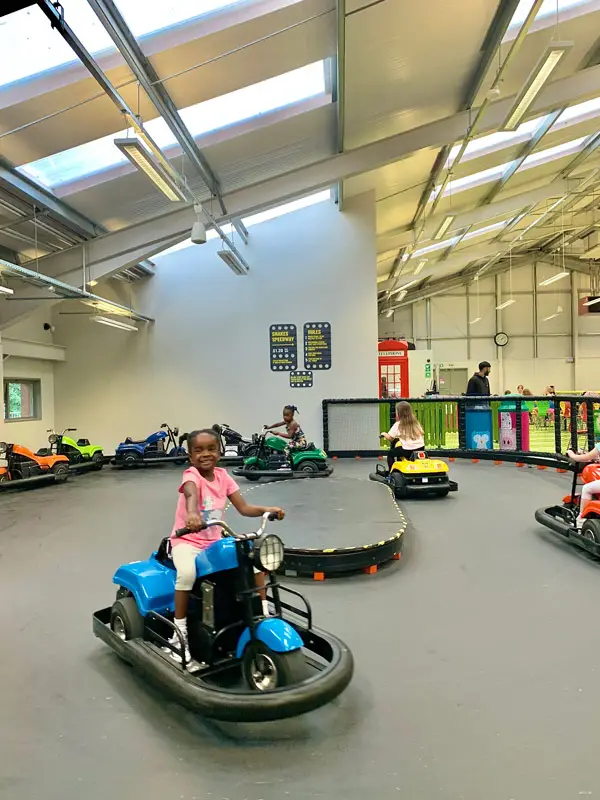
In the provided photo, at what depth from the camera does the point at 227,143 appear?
7.36 meters

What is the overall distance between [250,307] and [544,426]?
779 cm

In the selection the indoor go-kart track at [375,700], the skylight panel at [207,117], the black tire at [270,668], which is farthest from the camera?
the skylight panel at [207,117]

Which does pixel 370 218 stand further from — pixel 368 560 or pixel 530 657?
pixel 530 657

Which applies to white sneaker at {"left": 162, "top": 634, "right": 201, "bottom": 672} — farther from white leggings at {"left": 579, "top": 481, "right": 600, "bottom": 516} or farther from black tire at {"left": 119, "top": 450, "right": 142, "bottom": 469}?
black tire at {"left": 119, "top": 450, "right": 142, "bottom": 469}

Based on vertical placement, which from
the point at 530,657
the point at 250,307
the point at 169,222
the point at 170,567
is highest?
the point at 169,222

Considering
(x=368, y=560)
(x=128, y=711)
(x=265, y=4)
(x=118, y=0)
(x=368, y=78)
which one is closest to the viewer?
(x=128, y=711)

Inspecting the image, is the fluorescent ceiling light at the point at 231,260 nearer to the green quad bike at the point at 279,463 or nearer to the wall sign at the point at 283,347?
the wall sign at the point at 283,347

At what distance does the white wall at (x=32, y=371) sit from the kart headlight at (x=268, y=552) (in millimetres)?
9341

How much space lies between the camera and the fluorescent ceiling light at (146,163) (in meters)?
5.17

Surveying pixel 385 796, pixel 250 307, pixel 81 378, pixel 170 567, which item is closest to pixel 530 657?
pixel 385 796

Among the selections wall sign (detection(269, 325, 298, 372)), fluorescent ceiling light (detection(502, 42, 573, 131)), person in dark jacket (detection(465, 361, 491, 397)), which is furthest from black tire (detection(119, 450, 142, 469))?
fluorescent ceiling light (detection(502, 42, 573, 131))

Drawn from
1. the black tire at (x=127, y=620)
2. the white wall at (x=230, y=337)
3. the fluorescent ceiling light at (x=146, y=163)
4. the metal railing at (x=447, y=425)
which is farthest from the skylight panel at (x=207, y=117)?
the metal railing at (x=447, y=425)

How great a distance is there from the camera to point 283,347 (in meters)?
12.0

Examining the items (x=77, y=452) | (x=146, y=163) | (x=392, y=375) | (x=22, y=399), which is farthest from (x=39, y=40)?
(x=392, y=375)
